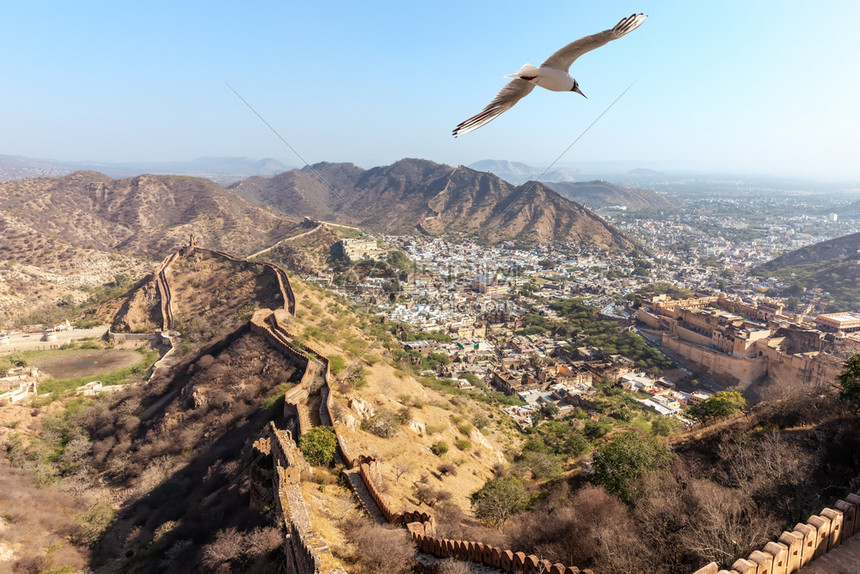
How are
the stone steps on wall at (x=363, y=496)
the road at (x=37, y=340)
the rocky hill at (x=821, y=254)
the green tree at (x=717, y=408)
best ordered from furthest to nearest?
the rocky hill at (x=821, y=254)
the road at (x=37, y=340)
the green tree at (x=717, y=408)
the stone steps on wall at (x=363, y=496)

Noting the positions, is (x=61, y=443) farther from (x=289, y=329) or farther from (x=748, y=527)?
(x=748, y=527)

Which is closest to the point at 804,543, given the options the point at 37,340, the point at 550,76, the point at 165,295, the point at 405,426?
the point at 550,76

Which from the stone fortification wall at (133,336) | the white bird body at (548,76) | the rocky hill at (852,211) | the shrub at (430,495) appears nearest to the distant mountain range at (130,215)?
the stone fortification wall at (133,336)

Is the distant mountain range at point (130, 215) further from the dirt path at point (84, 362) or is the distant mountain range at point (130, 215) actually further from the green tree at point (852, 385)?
the green tree at point (852, 385)

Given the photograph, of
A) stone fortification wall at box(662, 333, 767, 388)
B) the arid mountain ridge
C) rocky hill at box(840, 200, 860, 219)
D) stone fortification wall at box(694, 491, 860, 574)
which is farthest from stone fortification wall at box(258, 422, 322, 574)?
rocky hill at box(840, 200, 860, 219)

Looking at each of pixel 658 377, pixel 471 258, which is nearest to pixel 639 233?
pixel 471 258

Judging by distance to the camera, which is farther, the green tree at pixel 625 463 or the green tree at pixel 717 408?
the green tree at pixel 717 408
